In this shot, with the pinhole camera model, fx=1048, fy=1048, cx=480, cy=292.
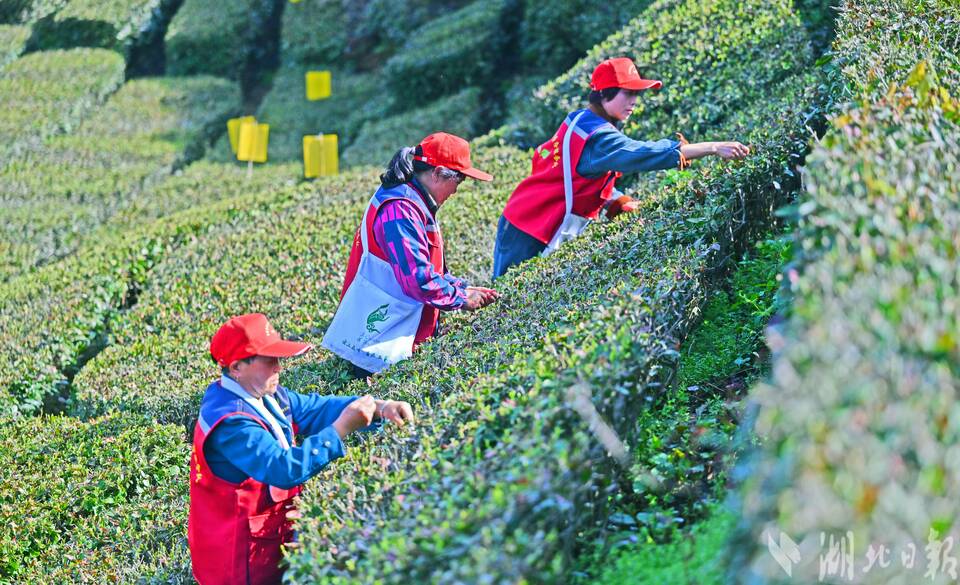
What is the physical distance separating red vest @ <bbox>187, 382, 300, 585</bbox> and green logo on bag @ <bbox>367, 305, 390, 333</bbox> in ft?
4.65

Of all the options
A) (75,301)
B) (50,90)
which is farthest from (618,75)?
(50,90)

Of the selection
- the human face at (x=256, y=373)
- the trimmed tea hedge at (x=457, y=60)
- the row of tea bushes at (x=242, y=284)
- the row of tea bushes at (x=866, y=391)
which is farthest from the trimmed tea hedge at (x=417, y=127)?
the row of tea bushes at (x=866, y=391)

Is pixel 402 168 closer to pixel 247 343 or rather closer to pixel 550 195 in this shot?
pixel 550 195

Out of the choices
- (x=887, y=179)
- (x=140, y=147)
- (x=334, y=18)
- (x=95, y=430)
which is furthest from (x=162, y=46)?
(x=887, y=179)

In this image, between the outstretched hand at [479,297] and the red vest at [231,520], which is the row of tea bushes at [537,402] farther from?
the red vest at [231,520]

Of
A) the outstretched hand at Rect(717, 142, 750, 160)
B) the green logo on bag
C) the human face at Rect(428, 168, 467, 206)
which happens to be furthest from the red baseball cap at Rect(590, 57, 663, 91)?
the green logo on bag

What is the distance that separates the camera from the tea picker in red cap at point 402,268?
5.22 m

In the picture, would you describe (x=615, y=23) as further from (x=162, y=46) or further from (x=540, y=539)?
(x=540, y=539)

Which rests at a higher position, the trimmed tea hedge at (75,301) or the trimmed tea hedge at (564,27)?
the trimmed tea hedge at (75,301)

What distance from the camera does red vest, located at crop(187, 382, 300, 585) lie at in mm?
3998

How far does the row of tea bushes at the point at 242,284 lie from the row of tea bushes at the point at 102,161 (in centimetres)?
272

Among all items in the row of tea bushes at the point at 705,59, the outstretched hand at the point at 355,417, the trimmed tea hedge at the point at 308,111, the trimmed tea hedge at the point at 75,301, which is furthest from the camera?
the trimmed tea hedge at the point at 308,111

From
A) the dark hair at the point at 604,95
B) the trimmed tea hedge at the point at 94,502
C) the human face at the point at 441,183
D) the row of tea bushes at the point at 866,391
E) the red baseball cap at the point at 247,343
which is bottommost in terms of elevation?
the trimmed tea hedge at the point at 94,502

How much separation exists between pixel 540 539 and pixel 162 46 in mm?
15226
